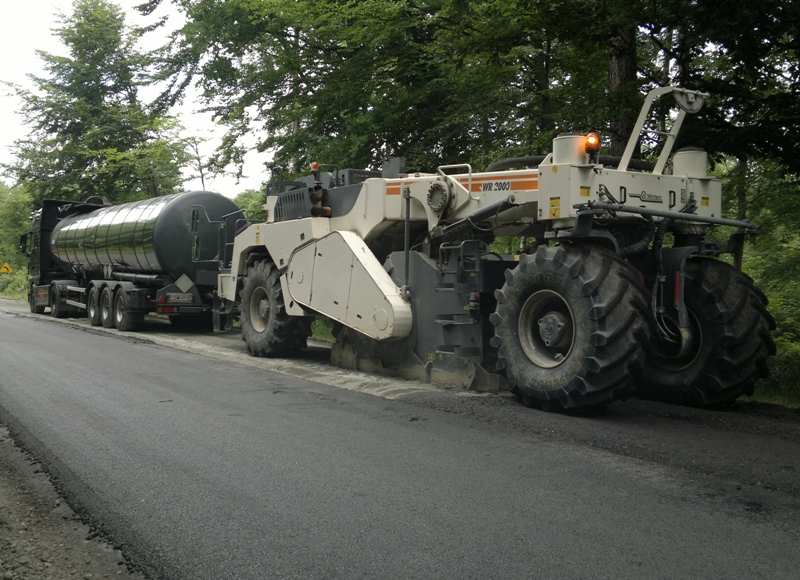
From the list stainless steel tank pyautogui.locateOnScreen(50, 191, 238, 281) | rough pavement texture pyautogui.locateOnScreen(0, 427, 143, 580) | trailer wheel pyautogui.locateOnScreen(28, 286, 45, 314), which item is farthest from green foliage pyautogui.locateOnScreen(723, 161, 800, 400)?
trailer wheel pyautogui.locateOnScreen(28, 286, 45, 314)

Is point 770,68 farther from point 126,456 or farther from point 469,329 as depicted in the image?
point 126,456

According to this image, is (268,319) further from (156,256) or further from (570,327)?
(156,256)

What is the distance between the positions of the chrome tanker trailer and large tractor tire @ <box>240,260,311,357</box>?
242 centimetres

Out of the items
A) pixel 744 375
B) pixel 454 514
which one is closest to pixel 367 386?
pixel 744 375

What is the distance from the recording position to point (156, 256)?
16.2 m

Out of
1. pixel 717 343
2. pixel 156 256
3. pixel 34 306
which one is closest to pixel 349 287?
pixel 717 343

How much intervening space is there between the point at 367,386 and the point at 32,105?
29297mm

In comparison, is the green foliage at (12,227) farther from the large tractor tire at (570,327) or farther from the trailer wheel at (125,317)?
the large tractor tire at (570,327)

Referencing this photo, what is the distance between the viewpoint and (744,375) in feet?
22.7

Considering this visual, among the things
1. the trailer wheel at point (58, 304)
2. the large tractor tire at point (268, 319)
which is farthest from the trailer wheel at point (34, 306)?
the large tractor tire at point (268, 319)

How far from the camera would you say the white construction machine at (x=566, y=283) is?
263 inches

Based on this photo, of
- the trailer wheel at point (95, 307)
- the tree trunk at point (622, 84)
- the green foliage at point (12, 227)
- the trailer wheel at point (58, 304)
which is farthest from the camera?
the green foliage at point (12, 227)

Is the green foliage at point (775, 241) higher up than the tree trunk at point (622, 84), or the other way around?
the tree trunk at point (622, 84)

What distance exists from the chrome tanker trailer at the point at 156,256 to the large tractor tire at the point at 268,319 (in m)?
2.42
